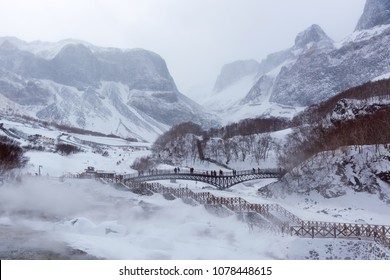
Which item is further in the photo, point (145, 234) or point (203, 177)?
point (203, 177)

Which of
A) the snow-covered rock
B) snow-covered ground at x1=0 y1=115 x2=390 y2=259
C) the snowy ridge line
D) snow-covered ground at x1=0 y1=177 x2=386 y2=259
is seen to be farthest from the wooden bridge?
snow-covered ground at x1=0 y1=177 x2=386 y2=259

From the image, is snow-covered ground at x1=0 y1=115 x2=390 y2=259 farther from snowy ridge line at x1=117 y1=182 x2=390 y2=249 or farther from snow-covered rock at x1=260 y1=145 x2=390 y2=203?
snow-covered rock at x1=260 y1=145 x2=390 y2=203

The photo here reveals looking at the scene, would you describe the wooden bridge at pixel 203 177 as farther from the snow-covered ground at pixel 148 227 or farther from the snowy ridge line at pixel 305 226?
the snowy ridge line at pixel 305 226

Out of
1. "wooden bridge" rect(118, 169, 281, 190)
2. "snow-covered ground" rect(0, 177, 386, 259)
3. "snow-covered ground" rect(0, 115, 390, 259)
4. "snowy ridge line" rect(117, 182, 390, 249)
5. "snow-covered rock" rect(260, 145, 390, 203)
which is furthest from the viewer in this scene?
"wooden bridge" rect(118, 169, 281, 190)

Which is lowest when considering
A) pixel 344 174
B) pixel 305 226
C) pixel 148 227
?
pixel 148 227

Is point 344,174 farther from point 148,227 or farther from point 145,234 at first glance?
point 145,234

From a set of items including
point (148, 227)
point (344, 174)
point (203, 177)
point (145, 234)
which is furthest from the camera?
point (203, 177)

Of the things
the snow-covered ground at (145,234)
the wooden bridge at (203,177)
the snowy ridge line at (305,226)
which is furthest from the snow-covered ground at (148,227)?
the wooden bridge at (203,177)

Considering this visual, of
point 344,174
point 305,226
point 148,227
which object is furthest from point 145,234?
point 344,174

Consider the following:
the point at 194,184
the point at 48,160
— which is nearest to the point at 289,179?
the point at 194,184
